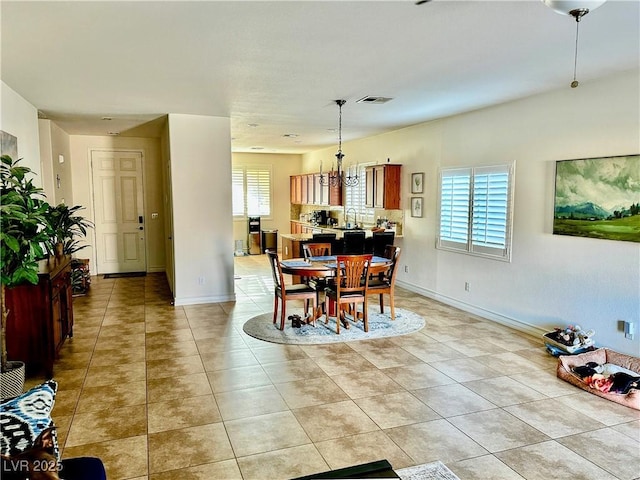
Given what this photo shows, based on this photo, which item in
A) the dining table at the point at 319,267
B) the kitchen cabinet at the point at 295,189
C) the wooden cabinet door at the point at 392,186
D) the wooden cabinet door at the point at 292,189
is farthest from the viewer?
the wooden cabinet door at the point at 292,189

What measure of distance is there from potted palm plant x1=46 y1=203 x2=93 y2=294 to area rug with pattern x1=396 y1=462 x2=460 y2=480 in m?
3.01

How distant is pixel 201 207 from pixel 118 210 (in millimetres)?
3116

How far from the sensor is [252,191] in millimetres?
11727

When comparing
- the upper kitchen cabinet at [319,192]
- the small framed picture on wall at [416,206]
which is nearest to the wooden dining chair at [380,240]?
the small framed picture on wall at [416,206]

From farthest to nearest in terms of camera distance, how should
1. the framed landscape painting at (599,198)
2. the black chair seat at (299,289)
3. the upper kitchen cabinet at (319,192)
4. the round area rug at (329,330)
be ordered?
the upper kitchen cabinet at (319,192) → the black chair seat at (299,289) → the round area rug at (329,330) → the framed landscape painting at (599,198)

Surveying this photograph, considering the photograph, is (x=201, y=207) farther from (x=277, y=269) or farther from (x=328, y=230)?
(x=328, y=230)

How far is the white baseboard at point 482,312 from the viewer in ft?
16.4

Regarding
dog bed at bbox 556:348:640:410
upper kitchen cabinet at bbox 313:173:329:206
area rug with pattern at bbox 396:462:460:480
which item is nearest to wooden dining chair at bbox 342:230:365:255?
upper kitchen cabinet at bbox 313:173:329:206

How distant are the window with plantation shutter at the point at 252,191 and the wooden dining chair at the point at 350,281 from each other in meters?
7.02

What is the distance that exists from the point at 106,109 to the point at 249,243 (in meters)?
6.36

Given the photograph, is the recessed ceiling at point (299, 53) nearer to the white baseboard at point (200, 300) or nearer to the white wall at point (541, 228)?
the white wall at point (541, 228)

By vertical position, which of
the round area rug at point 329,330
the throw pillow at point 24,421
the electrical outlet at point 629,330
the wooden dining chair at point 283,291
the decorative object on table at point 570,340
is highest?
the throw pillow at point 24,421

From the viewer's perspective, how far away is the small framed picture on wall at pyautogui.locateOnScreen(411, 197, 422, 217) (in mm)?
6954

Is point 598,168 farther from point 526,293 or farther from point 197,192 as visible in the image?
point 197,192
